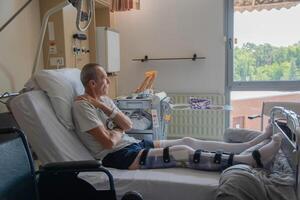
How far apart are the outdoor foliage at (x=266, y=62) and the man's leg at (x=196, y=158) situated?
7.09 feet

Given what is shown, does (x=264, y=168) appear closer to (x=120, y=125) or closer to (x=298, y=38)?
(x=120, y=125)

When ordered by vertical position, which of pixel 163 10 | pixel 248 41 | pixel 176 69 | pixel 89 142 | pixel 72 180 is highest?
pixel 163 10

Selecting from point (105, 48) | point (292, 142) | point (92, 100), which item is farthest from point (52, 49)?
point (292, 142)

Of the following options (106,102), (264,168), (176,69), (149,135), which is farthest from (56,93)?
(176,69)

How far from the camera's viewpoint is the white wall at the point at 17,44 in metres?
2.28

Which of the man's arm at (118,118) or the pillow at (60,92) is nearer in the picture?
the pillow at (60,92)

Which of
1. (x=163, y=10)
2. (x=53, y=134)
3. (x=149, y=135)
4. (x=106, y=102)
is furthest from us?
(x=163, y=10)

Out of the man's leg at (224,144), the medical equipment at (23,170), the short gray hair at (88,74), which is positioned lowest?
the man's leg at (224,144)

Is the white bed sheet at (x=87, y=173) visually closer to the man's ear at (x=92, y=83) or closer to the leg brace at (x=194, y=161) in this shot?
the leg brace at (x=194, y=161)

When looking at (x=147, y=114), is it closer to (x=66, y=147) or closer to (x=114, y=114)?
(x=114, y=114)

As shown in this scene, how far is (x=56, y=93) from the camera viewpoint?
5.93 ft

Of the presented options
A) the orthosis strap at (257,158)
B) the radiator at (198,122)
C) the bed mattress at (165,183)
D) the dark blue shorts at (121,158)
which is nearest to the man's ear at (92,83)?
the dark blue shorts at (121,158)

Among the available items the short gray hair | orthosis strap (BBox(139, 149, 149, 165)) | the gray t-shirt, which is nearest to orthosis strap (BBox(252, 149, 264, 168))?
orthosis strap (BBox(139, 149, 149, 165))

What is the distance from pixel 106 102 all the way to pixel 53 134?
0.51 metres
